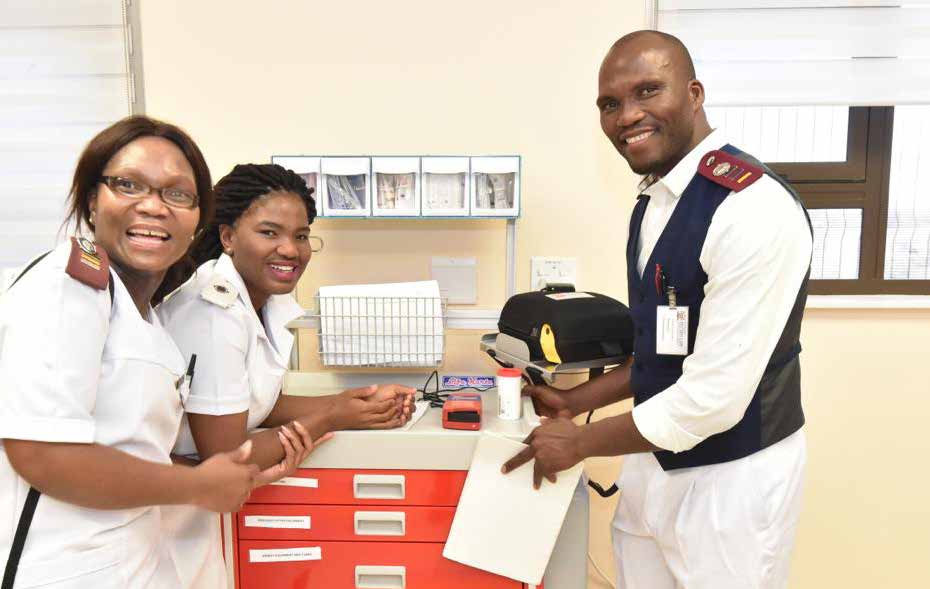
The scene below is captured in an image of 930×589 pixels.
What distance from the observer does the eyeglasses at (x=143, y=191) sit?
36.1 inches

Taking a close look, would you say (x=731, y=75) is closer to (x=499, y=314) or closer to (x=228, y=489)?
(x=499, y=314)

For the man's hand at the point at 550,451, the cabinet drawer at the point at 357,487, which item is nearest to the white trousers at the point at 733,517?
the man's hand at the point at 550,451

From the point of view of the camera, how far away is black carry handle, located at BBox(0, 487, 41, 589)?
2.60ft

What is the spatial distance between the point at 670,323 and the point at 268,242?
85cm

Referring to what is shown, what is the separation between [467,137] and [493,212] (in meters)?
0.34

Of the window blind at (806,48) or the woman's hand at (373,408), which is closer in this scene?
the woman's hand at (373,408)

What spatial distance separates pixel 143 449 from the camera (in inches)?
36.1

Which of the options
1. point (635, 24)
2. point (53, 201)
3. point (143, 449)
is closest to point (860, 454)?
point (635, 24)

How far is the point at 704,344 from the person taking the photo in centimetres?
105

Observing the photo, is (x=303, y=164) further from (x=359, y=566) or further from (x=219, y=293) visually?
(x=359, y=566)

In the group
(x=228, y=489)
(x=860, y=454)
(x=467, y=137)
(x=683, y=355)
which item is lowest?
(x=860, y=454)

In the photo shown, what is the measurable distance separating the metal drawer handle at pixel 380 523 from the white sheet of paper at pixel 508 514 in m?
0.12

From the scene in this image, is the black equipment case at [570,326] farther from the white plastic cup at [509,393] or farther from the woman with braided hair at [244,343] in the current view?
the woman with braided hair at [244,343]

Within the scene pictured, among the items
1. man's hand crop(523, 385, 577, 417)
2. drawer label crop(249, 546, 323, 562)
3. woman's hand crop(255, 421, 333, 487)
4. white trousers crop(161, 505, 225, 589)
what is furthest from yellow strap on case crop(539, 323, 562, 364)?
white trousers crop(161, 505, 225, 589)
